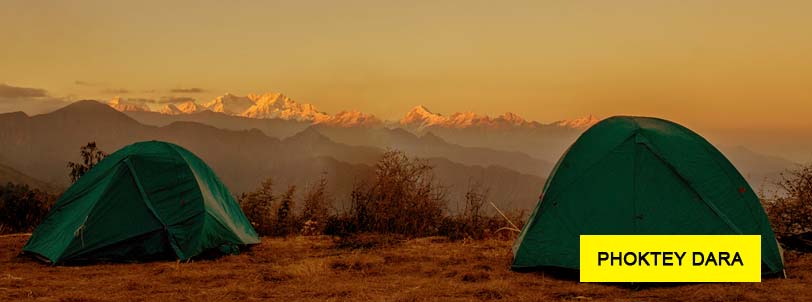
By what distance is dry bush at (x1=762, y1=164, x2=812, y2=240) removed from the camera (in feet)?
39.8

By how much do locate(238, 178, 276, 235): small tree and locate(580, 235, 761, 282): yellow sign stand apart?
7584 millimetres

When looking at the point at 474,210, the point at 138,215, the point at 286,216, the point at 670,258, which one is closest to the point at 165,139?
the point at 286,216

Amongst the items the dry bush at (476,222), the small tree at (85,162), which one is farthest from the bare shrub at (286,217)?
the small tree at (85,162)

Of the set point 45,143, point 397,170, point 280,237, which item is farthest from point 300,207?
point 45,143

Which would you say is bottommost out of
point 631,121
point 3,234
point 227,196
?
point 3,234

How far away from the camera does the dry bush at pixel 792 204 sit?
1212 cm

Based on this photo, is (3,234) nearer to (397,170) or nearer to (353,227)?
(353,227)

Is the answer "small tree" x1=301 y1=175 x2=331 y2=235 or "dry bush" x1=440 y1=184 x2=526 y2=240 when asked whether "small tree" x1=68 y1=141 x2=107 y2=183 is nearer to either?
"small tree" x1=301 y1=175 x2=331 y2=235

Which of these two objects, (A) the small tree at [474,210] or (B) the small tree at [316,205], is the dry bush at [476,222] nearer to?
(A) the small tree at [474,210]

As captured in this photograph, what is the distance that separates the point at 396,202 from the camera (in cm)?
1447

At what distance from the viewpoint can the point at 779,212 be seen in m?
12.3

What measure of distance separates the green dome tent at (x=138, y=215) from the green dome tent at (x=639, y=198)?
15.9 feet

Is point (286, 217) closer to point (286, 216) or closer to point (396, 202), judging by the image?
point (286, 216)

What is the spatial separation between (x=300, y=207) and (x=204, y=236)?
162 inches
